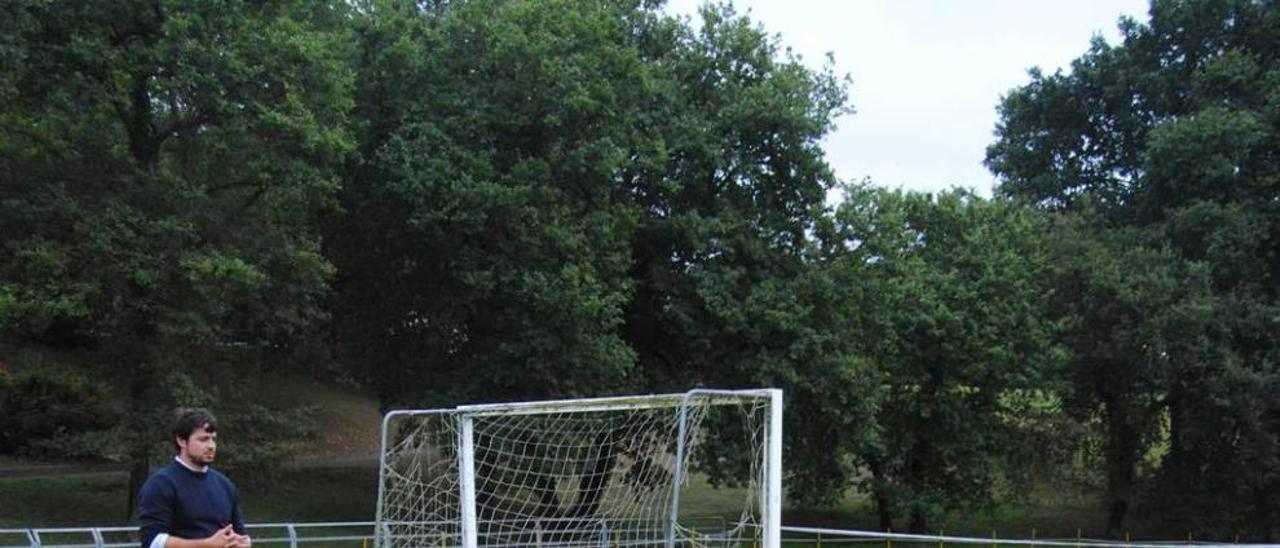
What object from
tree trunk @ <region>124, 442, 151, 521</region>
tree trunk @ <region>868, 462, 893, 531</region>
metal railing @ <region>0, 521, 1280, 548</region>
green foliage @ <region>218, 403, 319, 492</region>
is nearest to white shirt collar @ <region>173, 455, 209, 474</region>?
metal railing @ <region>0, 521, 1280, 548</region>

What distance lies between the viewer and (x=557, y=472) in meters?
15.3

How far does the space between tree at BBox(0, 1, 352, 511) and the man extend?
1321 cm

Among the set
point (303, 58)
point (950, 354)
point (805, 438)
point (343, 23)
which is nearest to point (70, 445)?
point (303, 58)

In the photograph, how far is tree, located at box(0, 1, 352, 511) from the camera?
1753 centimetres

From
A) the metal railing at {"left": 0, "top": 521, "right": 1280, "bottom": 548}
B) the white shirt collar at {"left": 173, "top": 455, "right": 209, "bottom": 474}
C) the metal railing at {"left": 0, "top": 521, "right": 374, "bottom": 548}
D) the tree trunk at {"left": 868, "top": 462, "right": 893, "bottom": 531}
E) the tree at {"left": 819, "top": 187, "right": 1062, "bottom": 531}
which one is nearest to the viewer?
the white shirt collar at {"left": 173, "top": 455, "right": 209, "bottom": 474}

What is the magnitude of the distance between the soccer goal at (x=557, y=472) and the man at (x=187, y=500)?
14.0 ft

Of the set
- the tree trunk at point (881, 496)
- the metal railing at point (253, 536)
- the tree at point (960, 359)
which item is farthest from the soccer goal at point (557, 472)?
the tree trunk at point (881, 496)

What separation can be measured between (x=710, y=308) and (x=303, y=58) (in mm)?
8484

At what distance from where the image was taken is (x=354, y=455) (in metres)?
33.9

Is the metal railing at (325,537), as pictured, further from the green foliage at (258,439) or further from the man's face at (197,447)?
the man's face at (197,447)

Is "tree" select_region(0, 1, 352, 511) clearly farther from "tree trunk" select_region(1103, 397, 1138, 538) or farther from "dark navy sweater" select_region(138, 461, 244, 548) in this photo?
"tree trunk" select_region(1103, 397, 1138, 538)

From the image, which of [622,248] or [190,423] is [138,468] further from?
[190,423]

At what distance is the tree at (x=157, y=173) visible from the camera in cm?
1753

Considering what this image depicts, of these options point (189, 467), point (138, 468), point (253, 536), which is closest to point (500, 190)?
point (253, 536)
